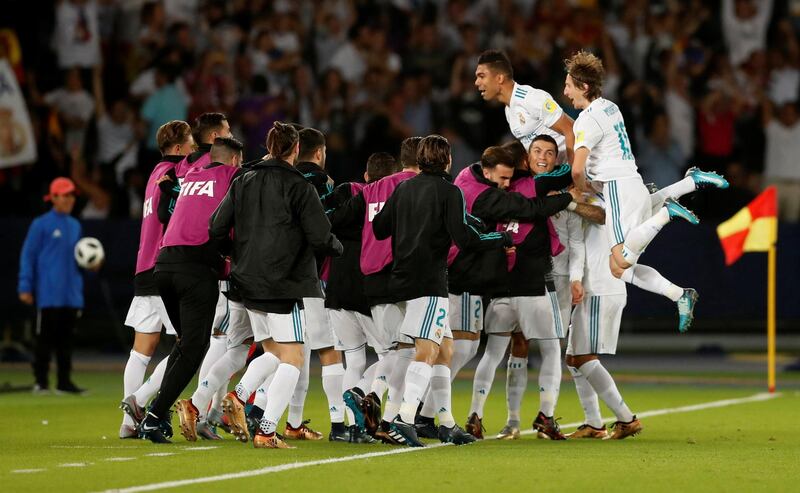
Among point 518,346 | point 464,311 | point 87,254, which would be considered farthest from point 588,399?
point 87,254

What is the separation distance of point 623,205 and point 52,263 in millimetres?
7881

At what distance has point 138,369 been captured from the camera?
1274 centimetres

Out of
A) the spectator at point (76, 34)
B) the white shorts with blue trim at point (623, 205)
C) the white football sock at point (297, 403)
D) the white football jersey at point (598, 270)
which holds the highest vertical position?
the spectator at point (76, 34)

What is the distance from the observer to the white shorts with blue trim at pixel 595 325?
42.1ft

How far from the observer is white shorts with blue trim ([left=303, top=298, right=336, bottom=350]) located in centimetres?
1243

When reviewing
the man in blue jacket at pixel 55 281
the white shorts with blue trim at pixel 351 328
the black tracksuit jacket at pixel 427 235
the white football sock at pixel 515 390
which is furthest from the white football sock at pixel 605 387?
the man in blue jacket at pixel 55 281

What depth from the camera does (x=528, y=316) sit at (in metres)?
12.6

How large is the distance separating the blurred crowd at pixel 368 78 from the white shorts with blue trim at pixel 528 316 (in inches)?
392

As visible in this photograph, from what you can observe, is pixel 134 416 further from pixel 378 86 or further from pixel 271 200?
pixel 378 86

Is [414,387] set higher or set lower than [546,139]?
lower

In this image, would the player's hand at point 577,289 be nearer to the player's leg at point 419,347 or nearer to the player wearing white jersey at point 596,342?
the player wearing white jersey at point 596,342

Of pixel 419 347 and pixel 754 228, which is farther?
pixel 754 228

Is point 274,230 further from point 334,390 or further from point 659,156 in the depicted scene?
point 659,156

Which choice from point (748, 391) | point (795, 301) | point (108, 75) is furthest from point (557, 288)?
point (108, 75)
